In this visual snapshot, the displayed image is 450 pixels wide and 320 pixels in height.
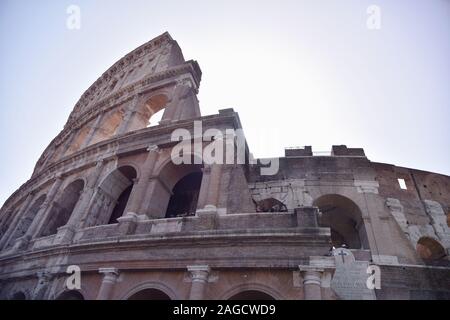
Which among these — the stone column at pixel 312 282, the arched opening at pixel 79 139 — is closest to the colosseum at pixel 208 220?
the stone column at pixel 312 282

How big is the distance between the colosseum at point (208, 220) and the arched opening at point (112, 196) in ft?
0.13

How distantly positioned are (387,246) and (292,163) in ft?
14.5

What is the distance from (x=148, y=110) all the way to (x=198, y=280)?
9.50m

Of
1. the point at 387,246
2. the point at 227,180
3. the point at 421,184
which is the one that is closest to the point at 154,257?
the point at 227,180

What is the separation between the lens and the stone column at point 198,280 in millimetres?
6359

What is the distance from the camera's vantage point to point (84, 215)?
9.71 m

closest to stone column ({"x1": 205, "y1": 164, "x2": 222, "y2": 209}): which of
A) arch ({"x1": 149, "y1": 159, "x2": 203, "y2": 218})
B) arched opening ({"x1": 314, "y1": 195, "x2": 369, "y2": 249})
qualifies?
arch ({"x1": 149, "y1": 159, "x2": 203, "y2": 218})

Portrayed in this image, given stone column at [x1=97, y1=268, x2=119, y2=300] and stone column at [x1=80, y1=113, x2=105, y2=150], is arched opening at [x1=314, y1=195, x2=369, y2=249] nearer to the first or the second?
stone column at [x1=97, y1=268, x2=119, y2=300]

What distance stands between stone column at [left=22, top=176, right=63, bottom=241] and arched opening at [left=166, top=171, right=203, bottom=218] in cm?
475

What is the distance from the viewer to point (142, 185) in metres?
9.20

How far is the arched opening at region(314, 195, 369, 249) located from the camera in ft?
35.7

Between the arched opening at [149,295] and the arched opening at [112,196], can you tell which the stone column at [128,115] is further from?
the arched opening at [149,295]

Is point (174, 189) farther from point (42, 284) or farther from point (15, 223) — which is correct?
point (15, 223)
